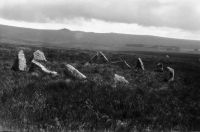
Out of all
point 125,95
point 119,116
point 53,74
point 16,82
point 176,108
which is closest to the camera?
point 119,116

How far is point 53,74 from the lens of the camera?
18.6m

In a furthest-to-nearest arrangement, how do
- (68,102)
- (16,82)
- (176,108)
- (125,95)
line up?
(16,82) → (125,95) → (176,108) → (68,102)

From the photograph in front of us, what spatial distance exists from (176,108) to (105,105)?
10.3ft

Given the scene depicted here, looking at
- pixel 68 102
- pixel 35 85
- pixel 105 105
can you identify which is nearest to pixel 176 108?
pixel 105 105

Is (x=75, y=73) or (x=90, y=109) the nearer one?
(x=90, y=109)

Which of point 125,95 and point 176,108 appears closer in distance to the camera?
point 176,108

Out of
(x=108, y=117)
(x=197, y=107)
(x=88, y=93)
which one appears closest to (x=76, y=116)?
(x=108, y=117)

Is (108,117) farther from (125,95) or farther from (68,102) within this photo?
(125,95)

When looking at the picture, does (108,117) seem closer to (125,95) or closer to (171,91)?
(125,95)

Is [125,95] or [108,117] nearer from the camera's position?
[108,117]

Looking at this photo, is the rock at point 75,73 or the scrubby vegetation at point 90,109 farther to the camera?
the rock at point 75,73

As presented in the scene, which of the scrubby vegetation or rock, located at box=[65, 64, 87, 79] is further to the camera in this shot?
rock, located at box=[65, 64, 87, 79]

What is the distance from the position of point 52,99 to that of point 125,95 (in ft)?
11.3

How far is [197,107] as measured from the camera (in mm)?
13398
